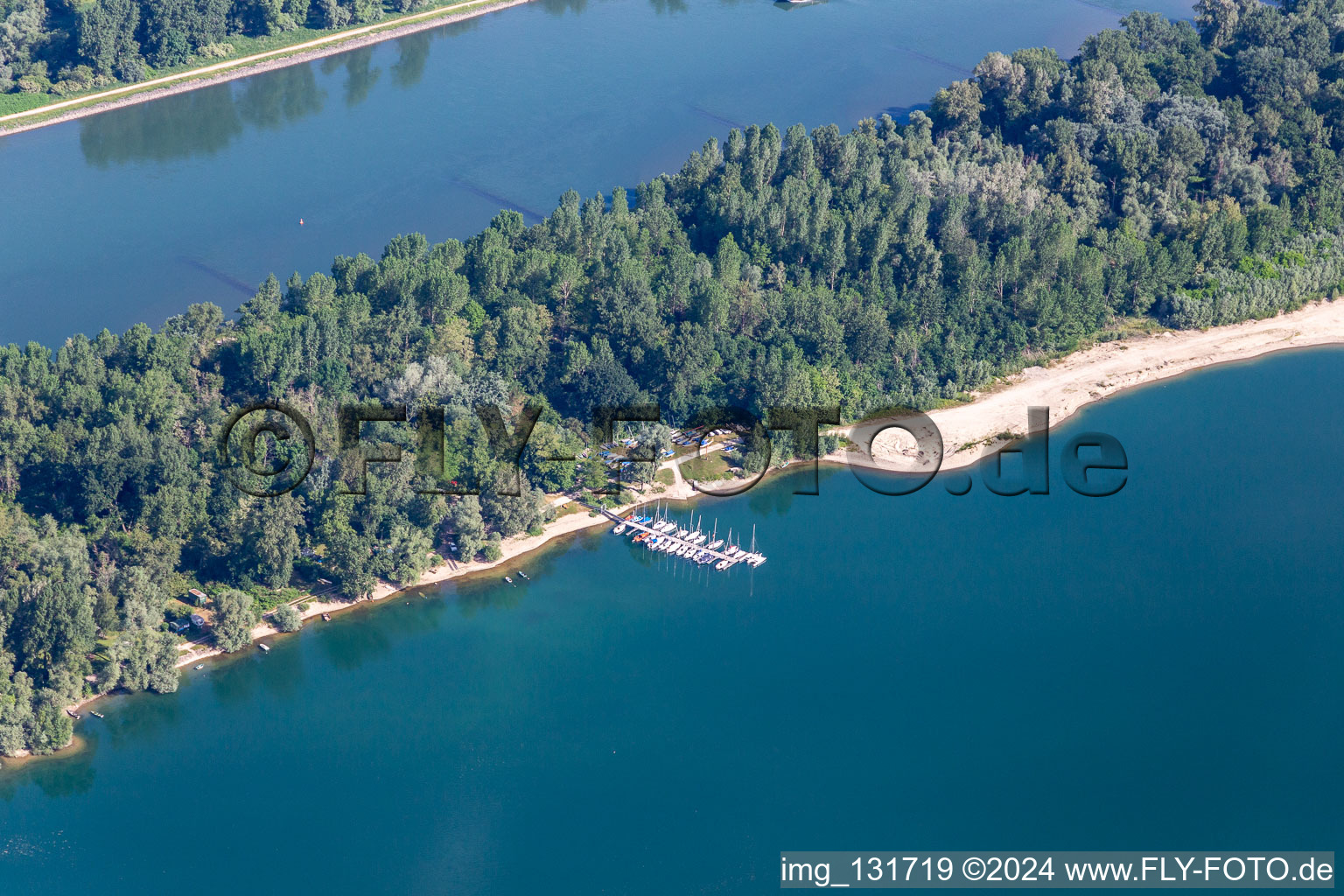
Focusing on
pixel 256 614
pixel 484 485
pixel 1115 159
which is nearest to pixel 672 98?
pixel 1115 159

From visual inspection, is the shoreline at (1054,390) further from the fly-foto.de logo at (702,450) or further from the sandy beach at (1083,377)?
the fly-foto.de logo at (702,450)

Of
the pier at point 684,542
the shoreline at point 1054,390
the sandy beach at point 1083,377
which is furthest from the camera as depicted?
the sandy beach at point 1083,377

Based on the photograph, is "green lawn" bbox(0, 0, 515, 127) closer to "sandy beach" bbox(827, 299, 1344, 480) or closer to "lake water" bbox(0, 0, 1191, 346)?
"lake water" bbox(0, 0, 1191, 346)

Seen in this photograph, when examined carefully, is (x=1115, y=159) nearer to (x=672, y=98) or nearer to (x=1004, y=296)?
(x=1004, y=296)

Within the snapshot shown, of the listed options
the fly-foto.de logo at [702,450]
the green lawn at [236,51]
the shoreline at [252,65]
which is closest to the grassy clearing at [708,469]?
the fly-foto.de logo at [702,450]

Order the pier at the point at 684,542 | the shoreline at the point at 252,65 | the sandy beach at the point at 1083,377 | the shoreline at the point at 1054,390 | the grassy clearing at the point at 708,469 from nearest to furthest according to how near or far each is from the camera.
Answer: the pier at the point at 684,542 < the shoreline at the point at 1054,390 < the grassy clearing at the point at 708,469 < the sandy beach at the point at 1083,377 < the shoreline at the point at 252,65

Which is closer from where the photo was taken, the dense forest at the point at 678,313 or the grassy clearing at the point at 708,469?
the dense forest at the point at 678,313

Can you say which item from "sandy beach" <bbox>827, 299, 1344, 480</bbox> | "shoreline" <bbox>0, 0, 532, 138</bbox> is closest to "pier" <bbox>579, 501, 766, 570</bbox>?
"sandy beach" <bbox>827, 299, 1344, 480</bbox>

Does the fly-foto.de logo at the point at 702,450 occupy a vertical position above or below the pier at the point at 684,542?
above
